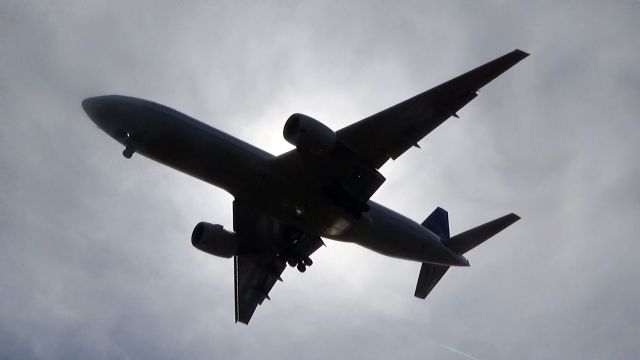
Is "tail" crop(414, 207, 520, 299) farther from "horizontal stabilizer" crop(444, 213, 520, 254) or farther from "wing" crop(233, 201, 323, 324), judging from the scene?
"wing" crop(233, 201, 323, 324)

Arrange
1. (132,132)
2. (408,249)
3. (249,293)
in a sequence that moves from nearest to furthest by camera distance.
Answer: (132,132) < (408,249) < (249,293)

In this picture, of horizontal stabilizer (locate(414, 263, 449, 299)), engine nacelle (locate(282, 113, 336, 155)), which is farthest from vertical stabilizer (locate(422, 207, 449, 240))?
engine nacelle (locate(282, 113, 336, 155))

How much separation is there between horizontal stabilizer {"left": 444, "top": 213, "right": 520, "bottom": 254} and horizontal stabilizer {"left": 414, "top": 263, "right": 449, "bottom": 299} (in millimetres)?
3887

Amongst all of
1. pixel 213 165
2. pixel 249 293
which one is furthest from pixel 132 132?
pixel 249 293

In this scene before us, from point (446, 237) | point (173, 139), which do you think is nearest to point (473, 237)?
point (446, 237)

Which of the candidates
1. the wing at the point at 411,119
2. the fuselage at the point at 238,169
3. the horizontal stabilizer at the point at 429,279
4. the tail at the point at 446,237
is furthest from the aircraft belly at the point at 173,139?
the horizontal stabilizer at the point at 429,279

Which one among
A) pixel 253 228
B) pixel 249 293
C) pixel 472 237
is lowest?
pixel 249 293

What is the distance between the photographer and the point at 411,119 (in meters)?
27.3

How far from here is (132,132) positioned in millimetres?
27672

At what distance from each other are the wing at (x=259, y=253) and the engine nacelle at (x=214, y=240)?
88 centimetres

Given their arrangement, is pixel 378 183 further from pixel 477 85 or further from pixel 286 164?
pixel 477 85

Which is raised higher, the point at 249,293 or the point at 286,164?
the point at 286,164

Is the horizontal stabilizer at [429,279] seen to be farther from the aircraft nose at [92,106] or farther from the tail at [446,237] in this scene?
the aircraft nose at [92,106]

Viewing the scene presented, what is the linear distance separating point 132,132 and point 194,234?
8828 mm
